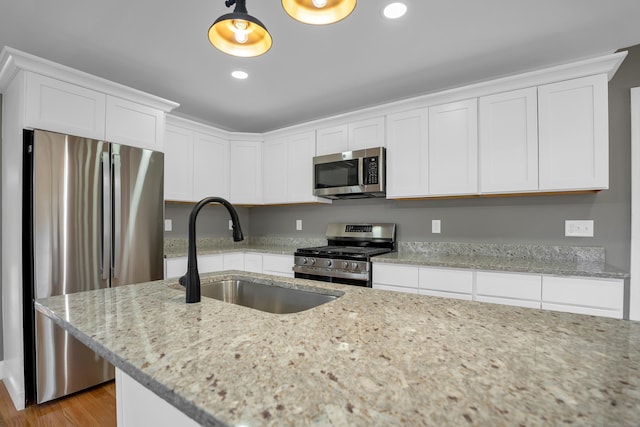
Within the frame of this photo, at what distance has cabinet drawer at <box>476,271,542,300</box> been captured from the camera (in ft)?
6.98

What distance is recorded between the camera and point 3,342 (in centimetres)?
249

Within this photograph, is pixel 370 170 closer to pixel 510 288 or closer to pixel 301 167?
pixel 301 167

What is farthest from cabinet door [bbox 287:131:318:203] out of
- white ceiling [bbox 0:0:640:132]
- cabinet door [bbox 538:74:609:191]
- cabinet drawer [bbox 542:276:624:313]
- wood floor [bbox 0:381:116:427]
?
wood floor [bbox 0:381:116:427]

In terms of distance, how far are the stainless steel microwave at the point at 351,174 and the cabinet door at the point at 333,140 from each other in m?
0.11

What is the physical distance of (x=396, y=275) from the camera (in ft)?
8.64

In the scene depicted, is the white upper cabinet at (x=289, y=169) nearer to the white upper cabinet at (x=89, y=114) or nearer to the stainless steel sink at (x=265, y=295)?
the white upper cabinet at (x=89, y=114)

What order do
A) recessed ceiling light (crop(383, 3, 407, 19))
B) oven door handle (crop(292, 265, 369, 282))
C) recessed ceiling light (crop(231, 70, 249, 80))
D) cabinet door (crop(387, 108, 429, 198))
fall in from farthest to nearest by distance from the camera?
1. cabinet door (crop(387, 108, 429, 198))
2. oven door handle (crop(292, 265, 369, 282))
3. recessed ceiling light (crop(231, 70, 249, 80))
4. recessed ceiling light (crop(383, 3, 407, 19))

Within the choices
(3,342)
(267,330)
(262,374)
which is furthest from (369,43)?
(3,342)

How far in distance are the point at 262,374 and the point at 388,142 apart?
9.02 ft

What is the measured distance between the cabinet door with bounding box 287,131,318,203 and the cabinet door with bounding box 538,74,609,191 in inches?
83.8

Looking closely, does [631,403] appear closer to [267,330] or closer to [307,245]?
[267,330]

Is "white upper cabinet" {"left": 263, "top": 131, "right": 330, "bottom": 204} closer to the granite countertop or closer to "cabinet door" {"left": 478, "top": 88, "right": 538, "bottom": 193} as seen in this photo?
"cabinet door" {"left": 478, "top": 88, "right": 538, "bottom": 193}

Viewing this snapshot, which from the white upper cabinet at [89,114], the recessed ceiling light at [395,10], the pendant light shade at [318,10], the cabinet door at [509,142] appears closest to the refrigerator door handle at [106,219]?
the white upper cabinet at [89,114]

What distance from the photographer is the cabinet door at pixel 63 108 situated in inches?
82.7
